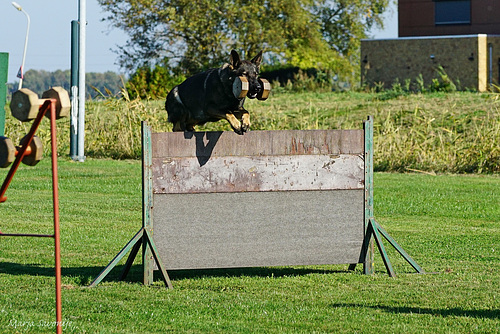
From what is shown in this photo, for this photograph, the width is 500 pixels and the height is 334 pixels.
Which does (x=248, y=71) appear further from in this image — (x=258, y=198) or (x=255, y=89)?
(x=258, y=198)

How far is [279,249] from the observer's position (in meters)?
8.51

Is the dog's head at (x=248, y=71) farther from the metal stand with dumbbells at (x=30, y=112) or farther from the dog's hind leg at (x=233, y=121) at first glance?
the metal stand with dumbbells at (x=30, y=112)

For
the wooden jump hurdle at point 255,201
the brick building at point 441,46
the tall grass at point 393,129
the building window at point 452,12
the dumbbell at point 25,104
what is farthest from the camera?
the building window at point 452,12

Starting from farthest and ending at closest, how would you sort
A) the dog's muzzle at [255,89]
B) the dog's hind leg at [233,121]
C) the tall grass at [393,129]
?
the tall grass at [393,129] → the dog's hind leg at [233,121] → the dog's muzzle at [255,89]

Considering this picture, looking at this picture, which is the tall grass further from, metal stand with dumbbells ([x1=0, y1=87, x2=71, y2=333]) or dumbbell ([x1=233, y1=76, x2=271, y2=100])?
metal stand with dumbbells ([x1=0, y1=87, x2=71, y2=333])

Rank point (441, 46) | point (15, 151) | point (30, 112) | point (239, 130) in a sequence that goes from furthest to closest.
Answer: point (441, 46)
point (239, 130)
point (15, 151)
point (30, 112)

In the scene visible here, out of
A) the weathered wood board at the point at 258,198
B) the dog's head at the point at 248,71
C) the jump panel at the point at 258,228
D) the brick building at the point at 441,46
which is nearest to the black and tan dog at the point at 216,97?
the dog's head at the point at 248,71

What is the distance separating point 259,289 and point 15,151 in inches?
133

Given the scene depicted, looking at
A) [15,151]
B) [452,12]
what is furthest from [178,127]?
[452,12]

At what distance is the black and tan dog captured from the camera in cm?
777

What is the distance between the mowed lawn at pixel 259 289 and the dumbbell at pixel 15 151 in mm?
1508

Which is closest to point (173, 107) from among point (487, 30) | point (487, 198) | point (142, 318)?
point (142, 318)

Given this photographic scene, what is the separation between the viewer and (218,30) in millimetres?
51281

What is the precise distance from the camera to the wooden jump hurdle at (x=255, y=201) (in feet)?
27.1
